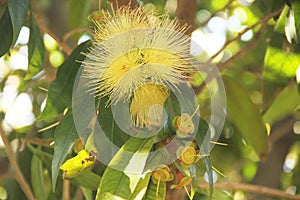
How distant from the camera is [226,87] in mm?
1548

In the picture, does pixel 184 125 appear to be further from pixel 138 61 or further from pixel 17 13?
pixel 17 13

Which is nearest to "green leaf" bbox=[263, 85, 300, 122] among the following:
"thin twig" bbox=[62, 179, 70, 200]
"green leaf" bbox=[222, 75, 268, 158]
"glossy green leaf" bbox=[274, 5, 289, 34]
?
"green leaf" bbox=[222, 75, 268, 158]

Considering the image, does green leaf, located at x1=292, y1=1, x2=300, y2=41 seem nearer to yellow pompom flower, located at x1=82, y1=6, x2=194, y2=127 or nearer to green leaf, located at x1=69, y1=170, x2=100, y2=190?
yellow pompom flower, located at x1=82, y1=6, x2=194, y2=127

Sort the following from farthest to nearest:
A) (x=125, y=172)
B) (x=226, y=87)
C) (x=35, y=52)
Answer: (x=226, y=87), (x=35, y=52), (x=125, y=172)

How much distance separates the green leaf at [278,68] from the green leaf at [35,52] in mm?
437

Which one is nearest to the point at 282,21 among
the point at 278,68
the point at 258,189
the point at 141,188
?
the point at 278,68

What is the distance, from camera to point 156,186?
1004 millimetres

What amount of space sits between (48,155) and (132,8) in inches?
16.3

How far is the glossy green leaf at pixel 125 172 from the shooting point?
0.98 metres

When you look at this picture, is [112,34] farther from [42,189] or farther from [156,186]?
[42,189]

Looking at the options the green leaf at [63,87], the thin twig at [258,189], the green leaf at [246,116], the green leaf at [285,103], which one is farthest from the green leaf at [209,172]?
the green leaf at [285,103]

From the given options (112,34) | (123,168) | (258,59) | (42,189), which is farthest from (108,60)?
(258,59)

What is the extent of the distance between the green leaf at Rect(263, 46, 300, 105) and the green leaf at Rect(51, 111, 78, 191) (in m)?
0.48

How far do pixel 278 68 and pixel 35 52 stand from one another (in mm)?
464
